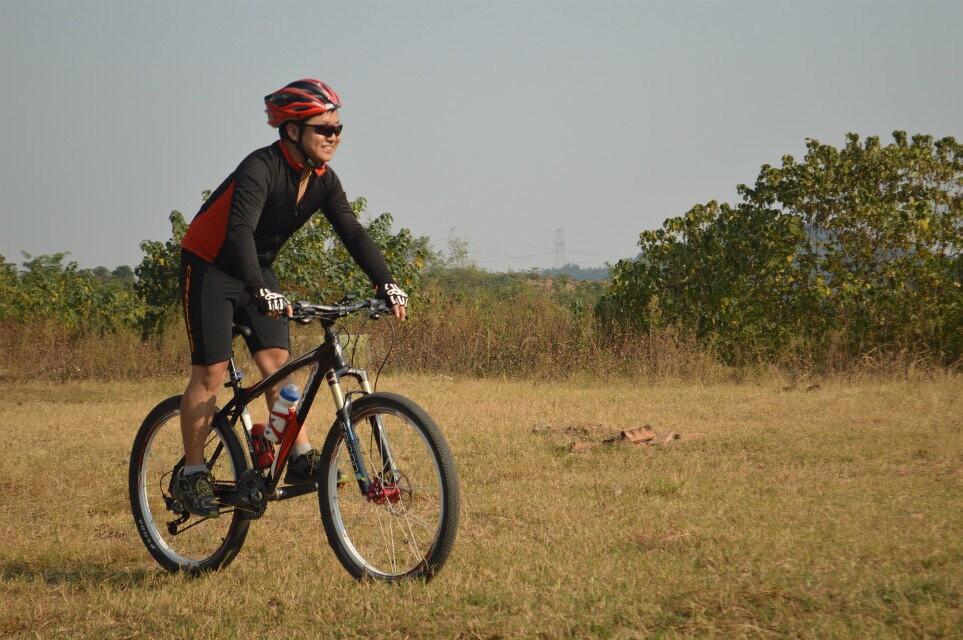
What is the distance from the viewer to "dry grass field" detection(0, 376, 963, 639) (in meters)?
3.58

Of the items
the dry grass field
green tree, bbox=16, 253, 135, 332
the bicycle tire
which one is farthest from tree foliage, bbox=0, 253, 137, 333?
the bicycle tire

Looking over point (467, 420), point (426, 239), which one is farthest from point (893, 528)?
point (426, 239)

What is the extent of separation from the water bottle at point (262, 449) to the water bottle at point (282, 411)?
0.39 feet

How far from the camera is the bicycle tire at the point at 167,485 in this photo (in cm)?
473

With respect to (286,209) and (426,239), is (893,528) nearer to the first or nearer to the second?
(286,209)

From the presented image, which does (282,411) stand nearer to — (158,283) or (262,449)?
(262,449)

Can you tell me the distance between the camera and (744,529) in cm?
505

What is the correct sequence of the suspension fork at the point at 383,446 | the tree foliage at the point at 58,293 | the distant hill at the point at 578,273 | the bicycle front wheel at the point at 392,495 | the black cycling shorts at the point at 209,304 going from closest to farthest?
the bicycle front wheel at the point at 392,495 → the suspension fork at the point at 383,446 → the black cycling shorts at the point at 209,304 → the tree foliage at the point at 58,293 → the distant hill at the point at 578,273

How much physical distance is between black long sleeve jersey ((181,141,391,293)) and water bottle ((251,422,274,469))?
2.72ft

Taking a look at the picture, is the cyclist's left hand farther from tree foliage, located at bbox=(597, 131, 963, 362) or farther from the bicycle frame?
tree foliage, located at bbox=(597, 131, 963, 362)

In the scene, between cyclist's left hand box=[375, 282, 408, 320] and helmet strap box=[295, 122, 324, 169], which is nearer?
cyclist's left hand box=[375, 282, 408, 320]

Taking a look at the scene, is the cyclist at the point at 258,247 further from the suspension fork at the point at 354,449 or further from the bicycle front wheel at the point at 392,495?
the suspension fork at the point at 354,449

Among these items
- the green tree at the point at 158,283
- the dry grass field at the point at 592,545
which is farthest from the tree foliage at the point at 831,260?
the green tree at the point at 158,283

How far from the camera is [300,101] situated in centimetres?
441
